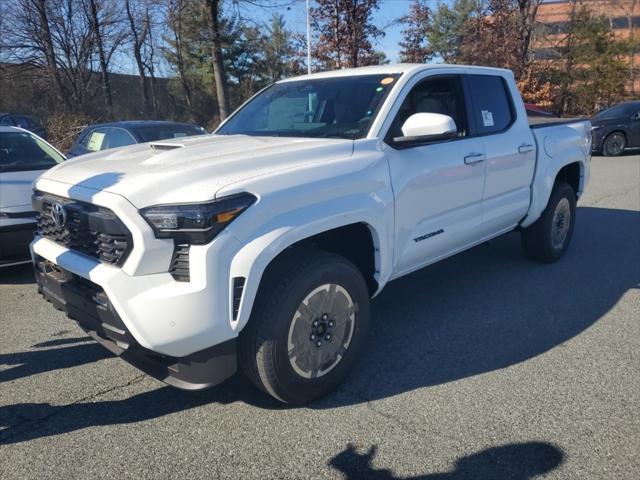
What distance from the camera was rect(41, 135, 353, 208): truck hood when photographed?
260 cm

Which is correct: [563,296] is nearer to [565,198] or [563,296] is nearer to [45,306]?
[565,198]

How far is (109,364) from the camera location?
144 inches

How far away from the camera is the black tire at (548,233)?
215 inches

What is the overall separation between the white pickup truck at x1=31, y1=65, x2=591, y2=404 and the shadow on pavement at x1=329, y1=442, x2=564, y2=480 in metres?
0.52

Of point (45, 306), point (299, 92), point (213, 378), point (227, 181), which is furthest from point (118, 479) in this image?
point (299, 92)

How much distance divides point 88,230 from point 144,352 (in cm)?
72

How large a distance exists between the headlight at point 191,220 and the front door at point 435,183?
50.8 inches

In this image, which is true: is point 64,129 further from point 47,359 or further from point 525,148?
point 525,148

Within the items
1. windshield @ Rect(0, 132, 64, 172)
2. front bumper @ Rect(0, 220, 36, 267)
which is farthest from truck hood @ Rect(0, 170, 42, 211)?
windshield @ Rect(0, 132, 64, 172)

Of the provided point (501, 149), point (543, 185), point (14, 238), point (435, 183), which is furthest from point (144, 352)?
point (543, 185)

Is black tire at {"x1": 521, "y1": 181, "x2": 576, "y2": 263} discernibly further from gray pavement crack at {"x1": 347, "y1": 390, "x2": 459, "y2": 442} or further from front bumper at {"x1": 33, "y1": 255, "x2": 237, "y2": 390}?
front bumper at {"x1": 33, "y1": 255, "x2": 237, "y2": 390}

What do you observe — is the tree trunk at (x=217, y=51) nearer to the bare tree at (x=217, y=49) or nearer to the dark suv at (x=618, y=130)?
the bare tree at (x=217, y=49)

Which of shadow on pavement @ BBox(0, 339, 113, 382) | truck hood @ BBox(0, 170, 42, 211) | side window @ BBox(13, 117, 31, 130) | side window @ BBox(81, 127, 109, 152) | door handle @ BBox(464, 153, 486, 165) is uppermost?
side window @ BBox(13, 117, 31, 130)

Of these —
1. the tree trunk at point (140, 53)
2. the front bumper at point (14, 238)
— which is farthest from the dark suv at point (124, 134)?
the tree trunk at point (140, 53)
